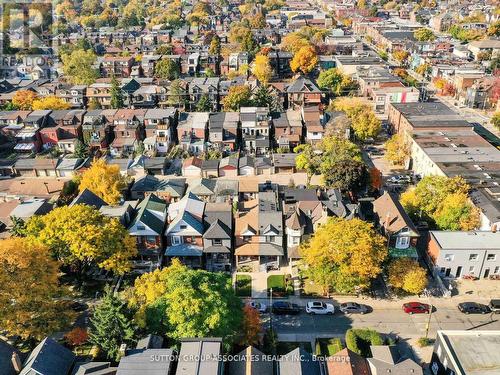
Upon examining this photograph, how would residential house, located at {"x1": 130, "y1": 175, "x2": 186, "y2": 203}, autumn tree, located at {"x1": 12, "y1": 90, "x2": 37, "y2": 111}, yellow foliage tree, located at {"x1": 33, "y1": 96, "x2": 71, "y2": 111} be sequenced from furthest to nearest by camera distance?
autumn tree, located at {"x1": 12, "y1": 90, "x2": 37, "y2": 111}
yellow foliage tree, located at {"x1": 33, "y1": 96, "x2": 71, "y2": 111}
residential house, located at {"x1": 130, "y1": 175, "x2": 186, "y2": 203}

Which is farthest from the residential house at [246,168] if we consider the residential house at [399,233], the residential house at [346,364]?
the residential house at [346,364]

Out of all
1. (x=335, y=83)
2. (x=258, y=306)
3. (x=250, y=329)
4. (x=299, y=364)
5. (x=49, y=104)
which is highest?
(x=335, y=83)

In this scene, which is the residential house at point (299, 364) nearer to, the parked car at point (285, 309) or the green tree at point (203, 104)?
the parked car at point (285, 309)

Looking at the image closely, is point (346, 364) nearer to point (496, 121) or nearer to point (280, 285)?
point (280, 285)

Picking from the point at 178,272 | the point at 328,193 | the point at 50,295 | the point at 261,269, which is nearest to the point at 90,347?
the point at 50,295

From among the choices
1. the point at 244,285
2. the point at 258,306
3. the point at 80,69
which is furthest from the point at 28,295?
the point at 80,69

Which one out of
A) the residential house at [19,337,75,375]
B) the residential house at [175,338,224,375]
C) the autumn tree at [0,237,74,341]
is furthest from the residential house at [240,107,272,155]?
the residential house at [19,337,75,375]

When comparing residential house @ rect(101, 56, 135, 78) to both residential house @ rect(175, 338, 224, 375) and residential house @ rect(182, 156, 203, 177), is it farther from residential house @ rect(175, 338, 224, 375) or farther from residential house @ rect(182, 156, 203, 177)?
residential house @ rect(175, 338, 224, 375)
